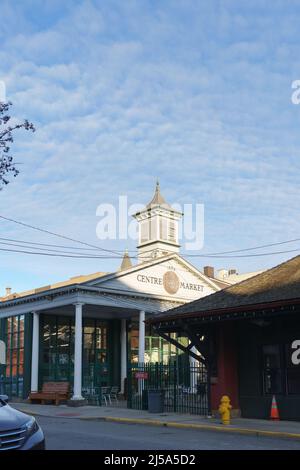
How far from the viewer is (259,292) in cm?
1983

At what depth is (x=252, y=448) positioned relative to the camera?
42.2 ft

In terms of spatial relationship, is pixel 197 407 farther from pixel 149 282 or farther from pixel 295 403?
pixel 149 282

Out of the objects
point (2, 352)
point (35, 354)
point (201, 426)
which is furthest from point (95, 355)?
point (201, 426)

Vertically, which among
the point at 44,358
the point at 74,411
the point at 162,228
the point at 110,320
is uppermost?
the point at 162,228

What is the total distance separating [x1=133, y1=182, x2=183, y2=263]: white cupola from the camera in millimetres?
39281

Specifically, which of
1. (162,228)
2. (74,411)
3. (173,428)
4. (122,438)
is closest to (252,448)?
(122,438)

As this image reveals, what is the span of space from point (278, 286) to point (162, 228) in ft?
67.6

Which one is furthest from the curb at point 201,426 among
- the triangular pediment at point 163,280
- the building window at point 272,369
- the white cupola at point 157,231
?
the white cupola at point 157,231

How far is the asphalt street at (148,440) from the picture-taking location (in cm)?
1268

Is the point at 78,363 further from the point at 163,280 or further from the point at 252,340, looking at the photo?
the point at 252,340

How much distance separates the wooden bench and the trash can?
7599 mm

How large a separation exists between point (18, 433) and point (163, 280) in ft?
83.4

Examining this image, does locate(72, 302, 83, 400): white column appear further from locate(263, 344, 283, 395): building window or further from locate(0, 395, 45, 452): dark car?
locate(0, 395, 45, 452): dark car

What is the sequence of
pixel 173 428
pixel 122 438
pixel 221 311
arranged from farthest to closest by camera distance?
pixel 221 311 < pixel 173 428 < pixel 122 438
